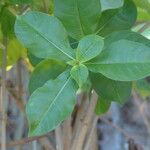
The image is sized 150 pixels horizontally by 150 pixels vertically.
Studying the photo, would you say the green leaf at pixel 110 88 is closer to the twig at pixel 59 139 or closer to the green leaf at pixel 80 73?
the green leaf at pixel 80 73

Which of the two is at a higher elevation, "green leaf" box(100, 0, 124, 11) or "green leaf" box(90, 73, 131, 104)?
"green leaf" box(100, 0, 124, 11)

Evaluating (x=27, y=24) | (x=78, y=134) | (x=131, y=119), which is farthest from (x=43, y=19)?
(x=131, y=119)

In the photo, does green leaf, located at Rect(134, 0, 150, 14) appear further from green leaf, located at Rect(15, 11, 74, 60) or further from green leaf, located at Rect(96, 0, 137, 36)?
green leaf, located at Rect(15, 11, 74, 60)

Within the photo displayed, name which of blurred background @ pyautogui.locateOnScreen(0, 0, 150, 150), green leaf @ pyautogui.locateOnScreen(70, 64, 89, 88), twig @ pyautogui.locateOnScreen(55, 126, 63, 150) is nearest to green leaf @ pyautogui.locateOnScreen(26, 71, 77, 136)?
green leaf @ pyautogui.locateOnScreen(70, 64, 89, 88)

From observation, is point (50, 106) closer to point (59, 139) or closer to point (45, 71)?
point (45, 71)

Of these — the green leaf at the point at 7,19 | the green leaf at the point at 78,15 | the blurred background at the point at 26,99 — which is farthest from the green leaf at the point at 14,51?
the green leaf at the point at 78,15

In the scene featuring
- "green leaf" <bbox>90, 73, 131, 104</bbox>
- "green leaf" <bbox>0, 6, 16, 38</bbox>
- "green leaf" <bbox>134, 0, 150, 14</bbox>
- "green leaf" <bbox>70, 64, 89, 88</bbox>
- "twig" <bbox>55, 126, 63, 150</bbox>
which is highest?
"green leaf" <bbox>134, 0, 150, 14</bbox>
